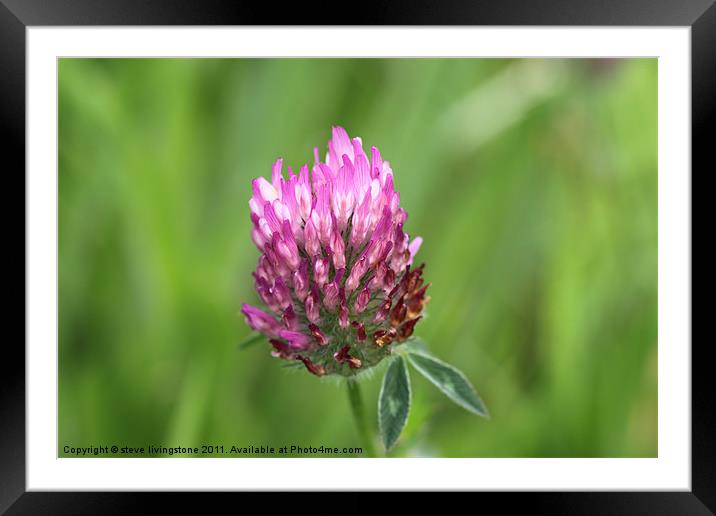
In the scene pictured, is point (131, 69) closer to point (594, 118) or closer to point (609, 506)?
point (594, 118)

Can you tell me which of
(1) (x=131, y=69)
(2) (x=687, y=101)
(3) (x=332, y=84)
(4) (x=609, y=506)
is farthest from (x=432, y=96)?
(4) (x=609, y=506)

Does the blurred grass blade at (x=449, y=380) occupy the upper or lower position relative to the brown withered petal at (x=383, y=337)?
lower

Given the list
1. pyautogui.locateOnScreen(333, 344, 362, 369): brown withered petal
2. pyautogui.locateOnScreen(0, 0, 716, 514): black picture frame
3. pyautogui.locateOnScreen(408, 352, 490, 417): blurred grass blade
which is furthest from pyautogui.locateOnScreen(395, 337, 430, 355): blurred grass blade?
pyautogui.locateOnScreen(0, 0, 716, 514): black picture frame

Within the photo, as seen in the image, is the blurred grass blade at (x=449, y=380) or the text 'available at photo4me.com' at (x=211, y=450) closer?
the blurred grass blade at (x=449, y=380)

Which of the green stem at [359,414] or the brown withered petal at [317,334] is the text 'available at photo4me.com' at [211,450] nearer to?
the green stem at [359,414]
